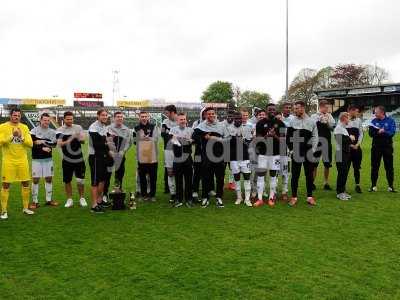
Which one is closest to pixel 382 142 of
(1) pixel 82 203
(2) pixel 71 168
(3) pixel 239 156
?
(3) pixel 239 156

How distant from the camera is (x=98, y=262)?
499cm

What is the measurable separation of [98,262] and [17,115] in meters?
3.54

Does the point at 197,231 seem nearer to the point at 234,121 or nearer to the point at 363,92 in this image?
the point at 234,121

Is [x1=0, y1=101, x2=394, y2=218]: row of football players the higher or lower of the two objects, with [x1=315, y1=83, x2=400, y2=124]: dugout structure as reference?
lower

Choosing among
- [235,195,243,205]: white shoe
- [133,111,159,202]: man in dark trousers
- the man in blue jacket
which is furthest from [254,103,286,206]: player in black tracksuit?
the man in blue jacket

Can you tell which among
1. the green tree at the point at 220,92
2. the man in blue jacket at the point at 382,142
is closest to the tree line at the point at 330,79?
the green tree at the point at 220,92

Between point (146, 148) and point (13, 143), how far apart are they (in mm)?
2432

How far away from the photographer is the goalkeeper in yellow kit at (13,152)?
717 centimetres

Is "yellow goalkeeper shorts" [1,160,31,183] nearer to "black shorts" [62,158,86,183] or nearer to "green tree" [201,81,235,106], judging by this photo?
"black shorts" [62,158,86,183]

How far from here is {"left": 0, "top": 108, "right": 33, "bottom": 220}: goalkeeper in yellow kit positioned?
7.17 metres

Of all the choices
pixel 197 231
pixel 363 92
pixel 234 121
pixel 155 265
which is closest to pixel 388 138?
pixel 234 121

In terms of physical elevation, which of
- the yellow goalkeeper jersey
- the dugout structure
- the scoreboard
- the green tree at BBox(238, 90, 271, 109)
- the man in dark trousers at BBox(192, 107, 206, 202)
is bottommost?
the man in dark trousers at BBox(192, 107, 206, 202)

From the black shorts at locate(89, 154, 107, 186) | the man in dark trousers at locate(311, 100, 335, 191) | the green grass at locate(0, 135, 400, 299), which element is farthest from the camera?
the man in dark trousers at locate(311, 100, 335, 191)

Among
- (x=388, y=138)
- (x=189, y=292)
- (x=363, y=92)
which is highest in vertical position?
(x=363, y=92)
